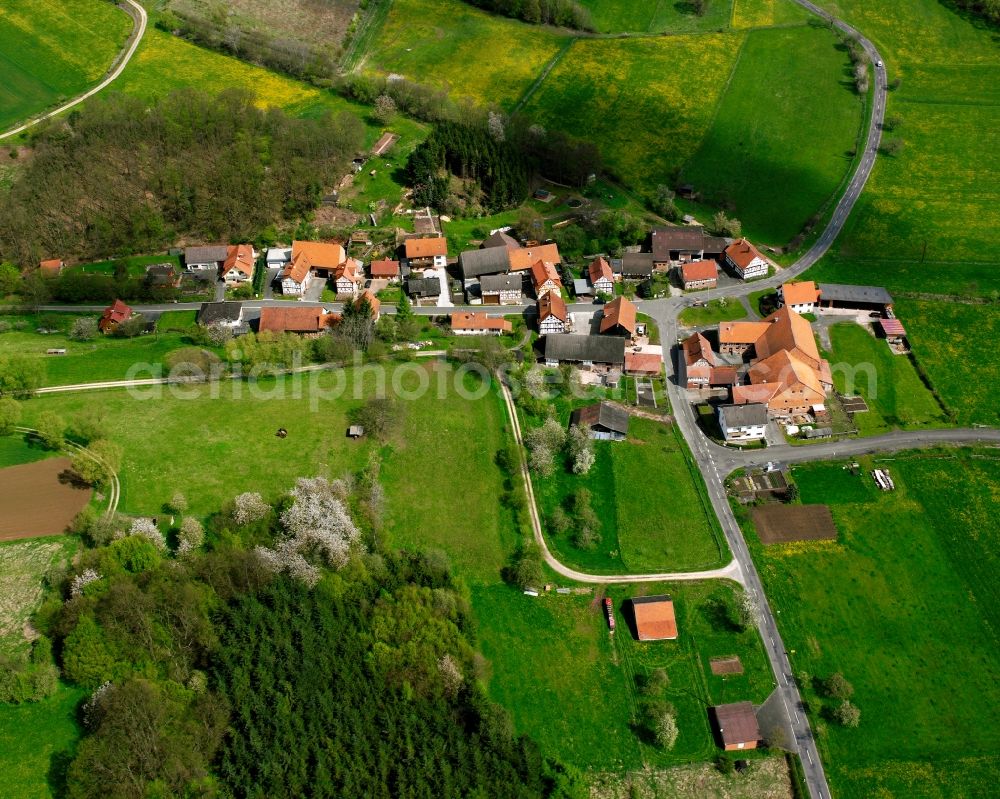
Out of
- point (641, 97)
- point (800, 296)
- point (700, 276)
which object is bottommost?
point (700, 276)

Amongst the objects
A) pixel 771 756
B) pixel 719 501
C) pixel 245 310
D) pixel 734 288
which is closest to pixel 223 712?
pixel 771 756

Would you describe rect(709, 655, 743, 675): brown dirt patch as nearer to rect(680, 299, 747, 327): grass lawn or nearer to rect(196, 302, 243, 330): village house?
rect(680, 299, 747, 327): grass lawn

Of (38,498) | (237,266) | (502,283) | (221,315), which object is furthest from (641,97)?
(38,498)

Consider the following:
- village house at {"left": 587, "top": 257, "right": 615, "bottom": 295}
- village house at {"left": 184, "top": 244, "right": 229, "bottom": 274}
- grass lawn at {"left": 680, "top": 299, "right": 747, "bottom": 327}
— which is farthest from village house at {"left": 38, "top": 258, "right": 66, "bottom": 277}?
grass lawn at {"left": 680, "top": 299, "right": 747, "bottom": 327}

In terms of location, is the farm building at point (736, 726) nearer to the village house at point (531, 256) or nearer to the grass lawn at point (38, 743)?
the grass lawn at point (38, 743)

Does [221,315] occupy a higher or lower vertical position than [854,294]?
lower

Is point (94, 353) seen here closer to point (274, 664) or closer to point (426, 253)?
point (426, 253)
